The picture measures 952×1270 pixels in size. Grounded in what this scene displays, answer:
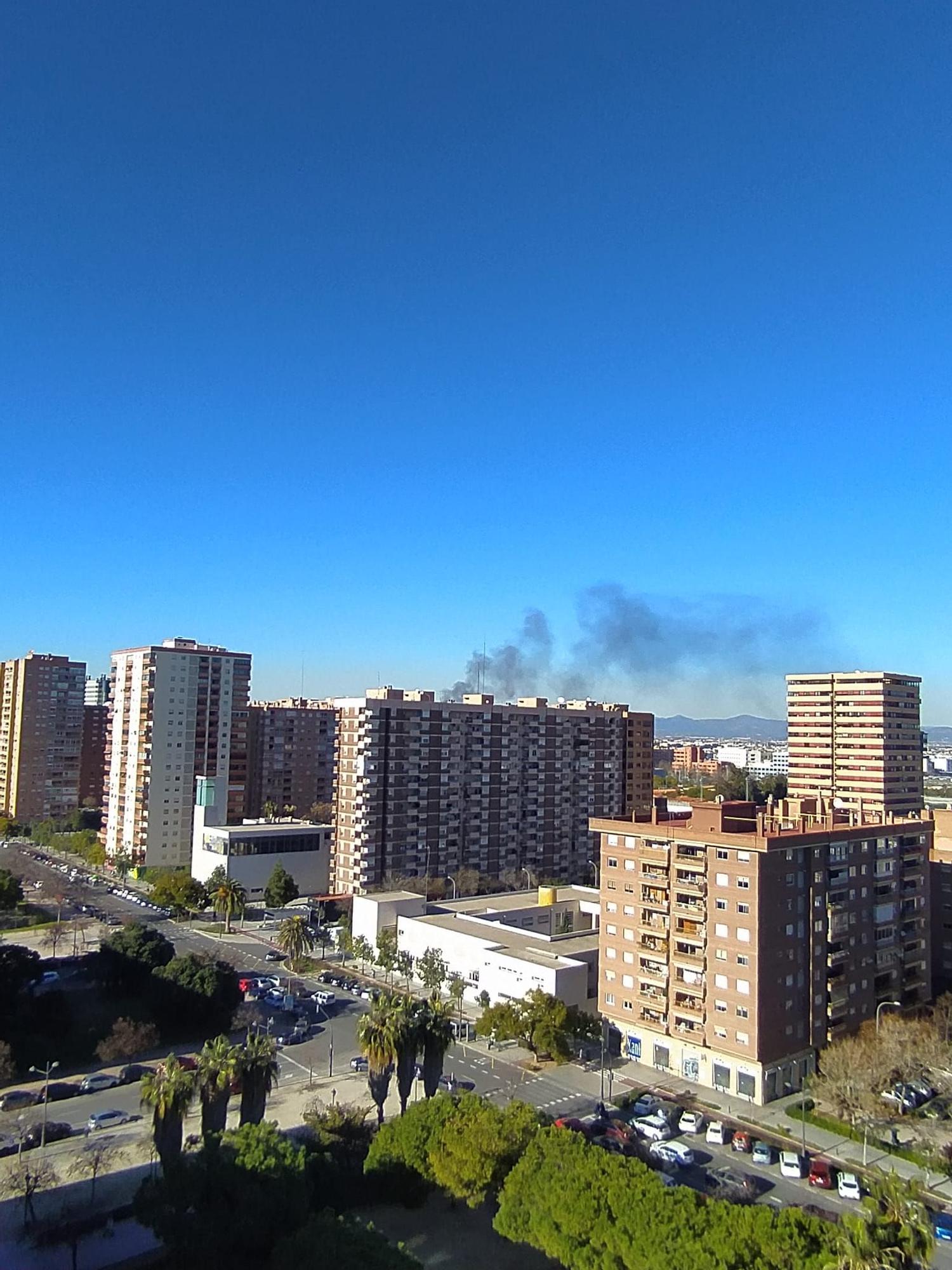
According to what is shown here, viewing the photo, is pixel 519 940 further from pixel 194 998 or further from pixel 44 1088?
pixel 44 1088

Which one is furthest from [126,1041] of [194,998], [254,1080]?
[254,1080]

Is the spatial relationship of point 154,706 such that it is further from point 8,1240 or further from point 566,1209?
point 566,1209

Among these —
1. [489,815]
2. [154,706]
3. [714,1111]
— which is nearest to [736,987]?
[714,1111]

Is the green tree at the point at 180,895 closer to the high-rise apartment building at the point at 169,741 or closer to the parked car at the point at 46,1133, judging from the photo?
the high-rise apartment building at the point at 169,741

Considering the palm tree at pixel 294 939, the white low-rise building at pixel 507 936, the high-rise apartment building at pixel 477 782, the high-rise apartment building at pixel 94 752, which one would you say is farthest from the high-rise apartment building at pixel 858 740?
the high-rise apartment building at pixel 94 752

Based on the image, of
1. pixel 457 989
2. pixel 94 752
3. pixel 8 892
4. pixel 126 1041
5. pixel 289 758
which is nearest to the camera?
pixel 126 1041
